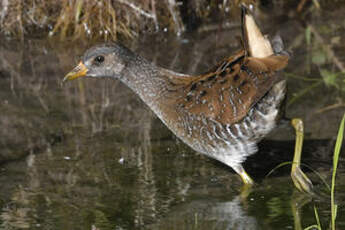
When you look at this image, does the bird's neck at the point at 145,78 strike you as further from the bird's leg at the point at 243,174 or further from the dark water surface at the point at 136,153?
the bird's leg at the point at 243,174

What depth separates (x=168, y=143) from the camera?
4.92 metres

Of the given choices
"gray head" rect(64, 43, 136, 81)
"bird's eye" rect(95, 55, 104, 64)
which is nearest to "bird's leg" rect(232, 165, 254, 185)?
"gray head" rect(64, 43, 136, 81)

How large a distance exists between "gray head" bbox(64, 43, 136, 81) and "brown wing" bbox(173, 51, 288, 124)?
462 mm

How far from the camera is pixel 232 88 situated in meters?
4.15

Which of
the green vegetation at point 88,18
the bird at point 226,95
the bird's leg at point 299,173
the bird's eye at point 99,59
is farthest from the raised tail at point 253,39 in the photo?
the green vegetation at point 88,18

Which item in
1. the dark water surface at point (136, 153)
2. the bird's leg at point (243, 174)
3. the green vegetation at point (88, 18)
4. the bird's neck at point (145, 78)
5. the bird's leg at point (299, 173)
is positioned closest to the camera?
the dark water surface at point (136, 153)

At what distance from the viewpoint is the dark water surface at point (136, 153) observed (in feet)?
12.6

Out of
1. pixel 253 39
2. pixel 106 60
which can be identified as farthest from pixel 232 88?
pixel 106 60

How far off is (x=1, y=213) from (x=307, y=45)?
3577mm

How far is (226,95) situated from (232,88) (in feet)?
0.18

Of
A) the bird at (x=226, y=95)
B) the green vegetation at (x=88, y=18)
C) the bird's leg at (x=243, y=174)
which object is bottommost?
the bird's leg at (x=243, y=174)

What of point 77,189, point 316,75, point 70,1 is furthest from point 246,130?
point 70,1

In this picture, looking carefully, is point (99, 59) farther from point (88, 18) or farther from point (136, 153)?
point (88, 18)

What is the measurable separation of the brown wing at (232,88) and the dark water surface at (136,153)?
45 cm
